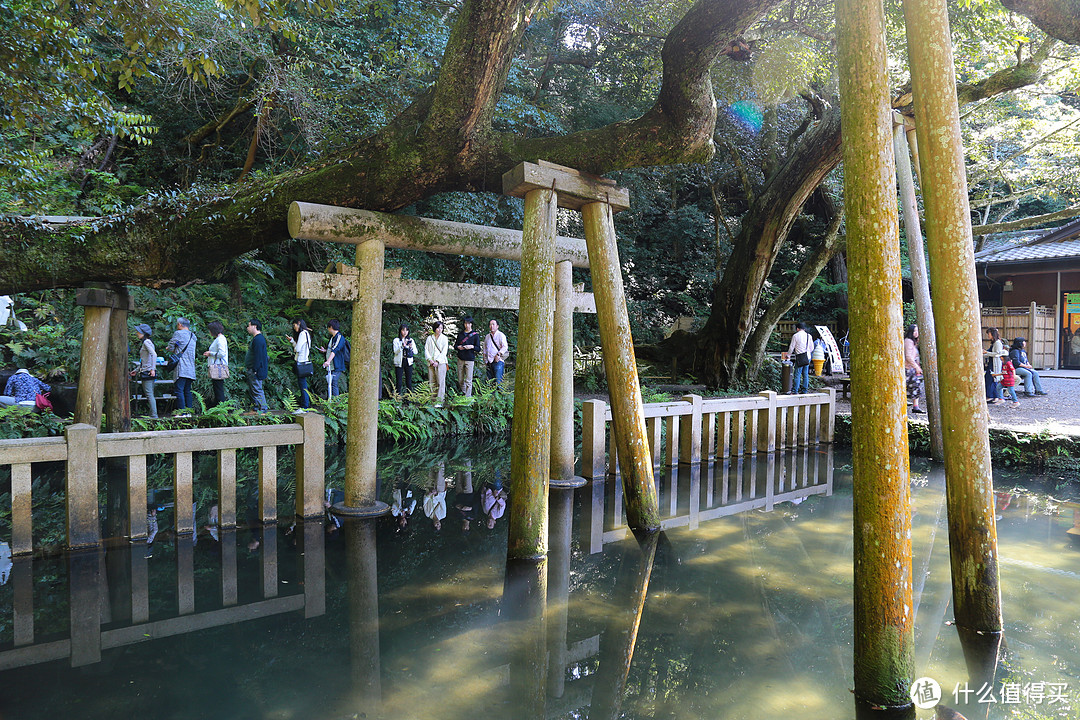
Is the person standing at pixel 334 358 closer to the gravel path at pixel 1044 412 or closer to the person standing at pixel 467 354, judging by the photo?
the person standing at pixel 467 354

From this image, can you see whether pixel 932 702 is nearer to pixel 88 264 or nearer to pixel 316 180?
pixel 316 180

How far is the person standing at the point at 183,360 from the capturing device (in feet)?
32.9

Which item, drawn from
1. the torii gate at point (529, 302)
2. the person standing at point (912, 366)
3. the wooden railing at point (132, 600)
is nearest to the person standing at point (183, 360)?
the wooden railing at point (132, 600)

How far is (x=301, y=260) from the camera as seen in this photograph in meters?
15.6

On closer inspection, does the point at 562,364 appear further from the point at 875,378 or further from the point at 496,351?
the point at 496,351

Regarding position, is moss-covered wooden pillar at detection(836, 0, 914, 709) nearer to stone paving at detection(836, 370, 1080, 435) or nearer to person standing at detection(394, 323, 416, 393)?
stone paving at detection(836, 370, 1080, 435)

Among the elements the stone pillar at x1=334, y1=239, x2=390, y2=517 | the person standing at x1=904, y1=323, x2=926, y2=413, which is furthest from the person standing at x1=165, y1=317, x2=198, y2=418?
the person standing at x1=904, y1=323, x2=926, y2=413

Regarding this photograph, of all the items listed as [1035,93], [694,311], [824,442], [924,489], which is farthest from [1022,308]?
[924,489]

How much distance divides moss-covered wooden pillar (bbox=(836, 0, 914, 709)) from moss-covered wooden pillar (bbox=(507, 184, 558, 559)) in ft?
8.23

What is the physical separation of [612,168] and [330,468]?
5.89m

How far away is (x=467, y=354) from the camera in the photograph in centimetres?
1252

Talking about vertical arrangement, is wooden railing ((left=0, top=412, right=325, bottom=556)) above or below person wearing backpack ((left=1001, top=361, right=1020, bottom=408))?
below

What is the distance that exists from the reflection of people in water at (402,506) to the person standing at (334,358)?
4.07 m

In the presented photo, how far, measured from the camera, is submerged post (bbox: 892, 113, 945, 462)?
872 centimetres
